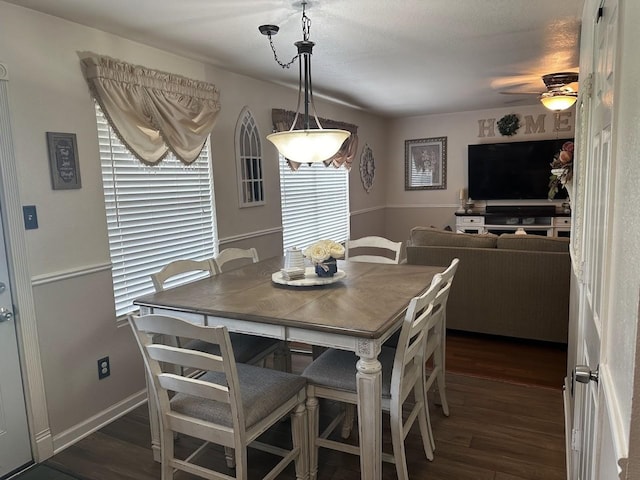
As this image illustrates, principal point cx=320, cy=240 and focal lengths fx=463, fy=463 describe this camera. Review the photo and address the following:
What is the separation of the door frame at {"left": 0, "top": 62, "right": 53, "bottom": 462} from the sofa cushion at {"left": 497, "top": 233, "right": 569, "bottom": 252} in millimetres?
3418

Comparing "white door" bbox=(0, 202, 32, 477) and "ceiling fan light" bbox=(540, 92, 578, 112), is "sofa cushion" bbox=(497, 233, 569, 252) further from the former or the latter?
"white door" bbox=(0, 202, 32, 477)

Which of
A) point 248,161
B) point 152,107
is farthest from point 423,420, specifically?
point 248,161

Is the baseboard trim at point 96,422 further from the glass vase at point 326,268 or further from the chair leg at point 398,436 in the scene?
the chair leg at point 398,436

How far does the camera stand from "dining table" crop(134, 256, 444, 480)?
189 centimetres

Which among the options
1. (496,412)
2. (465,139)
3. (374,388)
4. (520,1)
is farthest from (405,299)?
(465,139)

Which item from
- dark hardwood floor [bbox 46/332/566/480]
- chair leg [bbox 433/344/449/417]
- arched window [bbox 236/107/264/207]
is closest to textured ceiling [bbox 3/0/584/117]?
arched window [bbox 236/107/264/207]

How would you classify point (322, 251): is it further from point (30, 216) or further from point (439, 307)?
point (30, 216)

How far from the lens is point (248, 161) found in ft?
13.5

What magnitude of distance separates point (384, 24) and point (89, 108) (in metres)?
1.83

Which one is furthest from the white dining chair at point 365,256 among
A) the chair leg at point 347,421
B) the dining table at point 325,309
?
the dining table at point 325,309

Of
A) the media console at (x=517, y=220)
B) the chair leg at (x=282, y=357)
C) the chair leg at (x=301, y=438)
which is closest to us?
the chair leg at (x=301, y=438)

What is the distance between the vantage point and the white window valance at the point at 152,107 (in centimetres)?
274

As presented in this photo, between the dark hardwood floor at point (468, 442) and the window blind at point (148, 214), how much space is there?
0.84 metres

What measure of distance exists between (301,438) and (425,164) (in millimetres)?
5936
